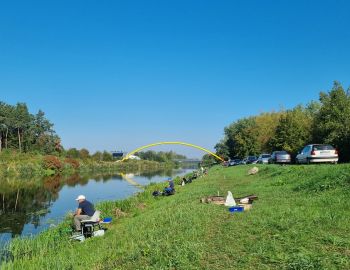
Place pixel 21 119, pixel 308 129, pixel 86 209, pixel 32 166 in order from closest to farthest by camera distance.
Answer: pixel 86 209, pixel 308 129, pixel 32 166, pixel 21 119

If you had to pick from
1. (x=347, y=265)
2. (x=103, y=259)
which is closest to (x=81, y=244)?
(x=103, y=259)

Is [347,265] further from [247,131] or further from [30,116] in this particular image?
[30,116]

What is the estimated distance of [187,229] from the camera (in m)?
10.6

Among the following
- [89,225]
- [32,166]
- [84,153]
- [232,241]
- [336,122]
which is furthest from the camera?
[84,153]

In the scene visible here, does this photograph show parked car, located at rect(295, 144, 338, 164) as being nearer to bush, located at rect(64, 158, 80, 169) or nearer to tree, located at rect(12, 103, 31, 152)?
bush, located at rect(64, 158, 80, 169)

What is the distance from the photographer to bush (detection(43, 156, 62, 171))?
85.9 m

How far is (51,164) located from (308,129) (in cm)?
5607

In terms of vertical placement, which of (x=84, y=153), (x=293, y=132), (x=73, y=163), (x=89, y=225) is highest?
(x=84, y=153)

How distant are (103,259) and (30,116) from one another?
369ft

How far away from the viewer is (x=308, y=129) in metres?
53.8

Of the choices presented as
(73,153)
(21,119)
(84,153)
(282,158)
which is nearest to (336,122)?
(282,158)

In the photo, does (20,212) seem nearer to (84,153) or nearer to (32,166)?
(32,166)

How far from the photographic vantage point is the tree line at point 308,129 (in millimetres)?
42094

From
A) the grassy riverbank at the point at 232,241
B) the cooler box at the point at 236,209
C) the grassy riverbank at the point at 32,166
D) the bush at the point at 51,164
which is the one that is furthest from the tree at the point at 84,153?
the cooler box at the point at 236,209
